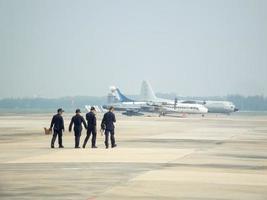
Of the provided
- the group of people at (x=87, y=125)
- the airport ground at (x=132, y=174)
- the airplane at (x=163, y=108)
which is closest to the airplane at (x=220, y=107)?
the airplane at (x=163, y=108)

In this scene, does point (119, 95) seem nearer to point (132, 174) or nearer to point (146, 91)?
point (146, 91)

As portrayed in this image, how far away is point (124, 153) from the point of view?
28688 mm

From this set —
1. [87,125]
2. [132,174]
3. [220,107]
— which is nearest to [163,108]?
[220,107]

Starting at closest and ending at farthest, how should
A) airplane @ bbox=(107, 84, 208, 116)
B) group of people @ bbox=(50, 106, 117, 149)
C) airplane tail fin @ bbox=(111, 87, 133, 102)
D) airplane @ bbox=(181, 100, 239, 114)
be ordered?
group of people @ bbox=(50, 106, 117, 149) < airplane @ bbox=(107, 84, 208, 116) < airplane @ bbox=(181, 100, 239, 114) < airplane tail fin @ bbox=(111, 87, 133, 102)

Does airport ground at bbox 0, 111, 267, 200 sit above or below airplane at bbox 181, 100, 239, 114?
below

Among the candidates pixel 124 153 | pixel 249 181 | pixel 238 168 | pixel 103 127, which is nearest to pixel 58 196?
pixel 249 181

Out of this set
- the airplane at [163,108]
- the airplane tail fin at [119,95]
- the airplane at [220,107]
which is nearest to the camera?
the airplane at [163,108]

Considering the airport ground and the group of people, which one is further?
the group of people

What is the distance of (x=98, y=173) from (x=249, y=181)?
4.63 m

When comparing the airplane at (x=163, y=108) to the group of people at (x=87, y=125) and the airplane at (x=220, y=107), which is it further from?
the group of people at (x=87, y=125)

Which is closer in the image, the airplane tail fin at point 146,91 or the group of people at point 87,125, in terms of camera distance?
the group of people at point 87,125

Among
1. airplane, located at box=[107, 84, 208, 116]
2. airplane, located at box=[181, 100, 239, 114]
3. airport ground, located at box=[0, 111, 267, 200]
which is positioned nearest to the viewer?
airport ground, located at box=[0, 111, 267, 200]

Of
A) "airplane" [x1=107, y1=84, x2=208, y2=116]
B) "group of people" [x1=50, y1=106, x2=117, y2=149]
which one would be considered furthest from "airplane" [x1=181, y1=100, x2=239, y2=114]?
"group of people" [x1=50, y1=106, x2=117, y2=149]

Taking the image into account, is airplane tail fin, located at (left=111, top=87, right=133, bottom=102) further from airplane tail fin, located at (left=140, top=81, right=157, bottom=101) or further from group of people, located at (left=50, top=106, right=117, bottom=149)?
group of people, located at (left=50, top=106, right=117, bottom=149)
